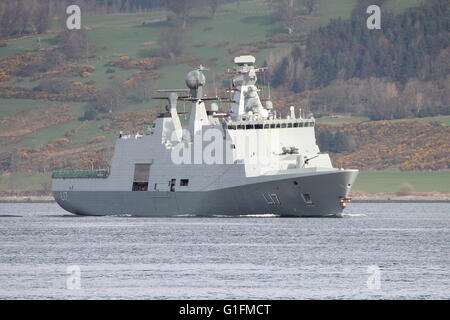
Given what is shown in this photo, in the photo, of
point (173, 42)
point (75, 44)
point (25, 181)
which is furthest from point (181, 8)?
point (25, 181)

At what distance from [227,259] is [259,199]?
2117cm

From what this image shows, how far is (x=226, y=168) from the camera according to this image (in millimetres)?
70250

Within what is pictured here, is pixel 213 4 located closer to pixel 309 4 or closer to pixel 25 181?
pixel 309 4

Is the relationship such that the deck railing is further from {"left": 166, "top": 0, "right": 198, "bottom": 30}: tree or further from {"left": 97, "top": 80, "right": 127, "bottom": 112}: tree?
{"left": 166, "top": 0, "right": 198, "bottom": 30}: tree

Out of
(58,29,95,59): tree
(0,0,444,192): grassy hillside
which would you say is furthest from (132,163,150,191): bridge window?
(58,29,95,59): tree

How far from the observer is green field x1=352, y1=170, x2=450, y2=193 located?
125m

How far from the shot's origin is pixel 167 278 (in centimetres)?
4250

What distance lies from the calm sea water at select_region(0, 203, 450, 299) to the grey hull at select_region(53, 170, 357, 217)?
0.91 meters

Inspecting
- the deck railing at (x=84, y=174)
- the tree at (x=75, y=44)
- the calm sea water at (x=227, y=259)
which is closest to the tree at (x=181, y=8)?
the tree at (x=75, y=44)

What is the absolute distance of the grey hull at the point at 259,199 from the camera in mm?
67812

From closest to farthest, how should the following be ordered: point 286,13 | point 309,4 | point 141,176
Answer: point 141,176, point 309,4, point 286,13

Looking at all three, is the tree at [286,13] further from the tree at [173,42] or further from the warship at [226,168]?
the warship at [226,168]

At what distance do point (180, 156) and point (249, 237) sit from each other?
15944 mm

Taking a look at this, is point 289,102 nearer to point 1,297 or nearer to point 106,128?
point 106,128
